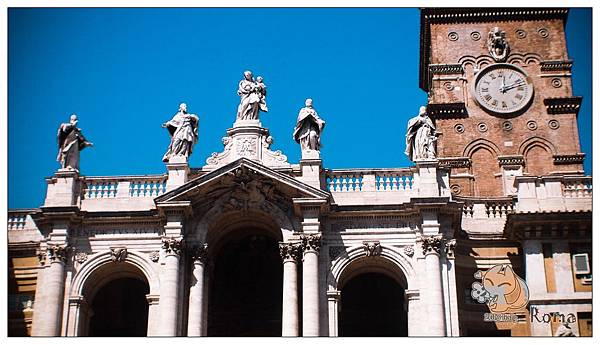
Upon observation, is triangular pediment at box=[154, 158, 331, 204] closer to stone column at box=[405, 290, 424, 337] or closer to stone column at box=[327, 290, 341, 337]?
stone column at box=[327, 290, 341, 337]

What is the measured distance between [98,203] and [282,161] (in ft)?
22.4

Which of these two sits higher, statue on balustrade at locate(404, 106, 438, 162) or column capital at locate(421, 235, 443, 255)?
statue on balustrade at locate(404, 106, 438, 162)

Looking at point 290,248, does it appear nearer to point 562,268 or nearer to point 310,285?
point 310,285

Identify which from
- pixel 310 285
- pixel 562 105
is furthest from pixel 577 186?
pixel 562 105

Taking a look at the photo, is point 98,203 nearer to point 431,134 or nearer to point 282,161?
point 282,161

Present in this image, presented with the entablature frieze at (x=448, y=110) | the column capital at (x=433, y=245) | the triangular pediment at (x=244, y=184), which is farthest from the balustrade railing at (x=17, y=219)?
the entablature frieze at (x=448, y=110)

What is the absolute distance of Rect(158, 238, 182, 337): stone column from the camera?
33500 mm

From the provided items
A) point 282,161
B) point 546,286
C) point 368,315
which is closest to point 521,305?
point 546,286

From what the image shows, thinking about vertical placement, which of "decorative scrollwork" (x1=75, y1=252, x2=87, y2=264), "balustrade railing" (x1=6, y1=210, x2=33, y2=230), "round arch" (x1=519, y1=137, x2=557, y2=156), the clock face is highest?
the clock face

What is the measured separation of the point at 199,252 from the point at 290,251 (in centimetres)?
316

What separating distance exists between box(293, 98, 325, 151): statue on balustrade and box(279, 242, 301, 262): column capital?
12.8 ft

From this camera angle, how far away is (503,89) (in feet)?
154

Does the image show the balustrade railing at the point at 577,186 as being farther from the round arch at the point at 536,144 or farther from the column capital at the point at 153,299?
the column capital at the point at 153,299

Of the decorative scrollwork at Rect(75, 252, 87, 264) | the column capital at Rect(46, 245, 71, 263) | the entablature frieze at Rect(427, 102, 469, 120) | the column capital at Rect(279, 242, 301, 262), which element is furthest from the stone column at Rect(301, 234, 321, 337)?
the entablature frieze at Rect(427, 102, 469, 120)
